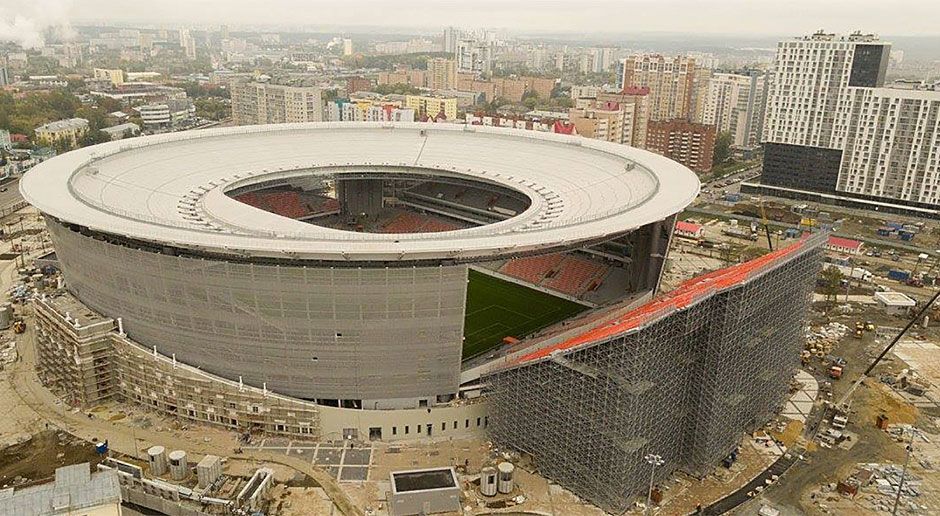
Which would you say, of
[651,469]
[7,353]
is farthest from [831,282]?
[7,353]

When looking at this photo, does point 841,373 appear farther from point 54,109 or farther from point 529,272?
point 54,109

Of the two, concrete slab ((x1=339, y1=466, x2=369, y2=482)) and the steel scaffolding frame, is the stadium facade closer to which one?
concrete slab ((x1=339, y1=466, x2=369, y2=482))

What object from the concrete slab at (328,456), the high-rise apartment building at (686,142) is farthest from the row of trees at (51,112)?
the concrete slab at (328,456)

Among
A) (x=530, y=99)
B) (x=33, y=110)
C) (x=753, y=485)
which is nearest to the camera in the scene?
(x=753, y=485)

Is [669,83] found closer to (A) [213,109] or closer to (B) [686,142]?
(B) [686,142]

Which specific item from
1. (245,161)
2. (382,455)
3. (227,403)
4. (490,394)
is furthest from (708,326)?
(245,161)

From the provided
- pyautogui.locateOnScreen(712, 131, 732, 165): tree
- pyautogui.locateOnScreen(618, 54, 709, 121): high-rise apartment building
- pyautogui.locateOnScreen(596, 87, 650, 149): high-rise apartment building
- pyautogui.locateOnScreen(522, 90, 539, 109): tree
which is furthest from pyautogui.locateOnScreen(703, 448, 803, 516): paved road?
pyautogui.locateOnScreen(522, 90, 539, 109): tree

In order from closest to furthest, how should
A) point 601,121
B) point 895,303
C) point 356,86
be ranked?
point 895,303 < point 601,121 < point 356,86
